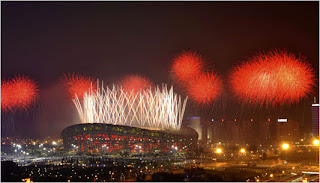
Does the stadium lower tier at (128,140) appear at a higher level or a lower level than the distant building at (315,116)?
lower

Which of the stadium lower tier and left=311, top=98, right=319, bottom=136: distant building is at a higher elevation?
left=311, top=98, right=319, bottom=136: distant building

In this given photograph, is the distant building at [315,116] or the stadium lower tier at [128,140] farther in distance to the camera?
the distant building at [315,116]

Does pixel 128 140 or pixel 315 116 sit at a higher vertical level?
pixel 315 116

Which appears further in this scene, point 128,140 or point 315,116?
point 315,116

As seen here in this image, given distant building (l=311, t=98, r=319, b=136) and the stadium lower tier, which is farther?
distant building (l=311, t=98, r=319, b=136)

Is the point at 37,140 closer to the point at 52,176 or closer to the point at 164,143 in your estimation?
the point at 164,143

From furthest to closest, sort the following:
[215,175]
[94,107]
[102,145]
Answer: [102,145], [94,107], [215,175]

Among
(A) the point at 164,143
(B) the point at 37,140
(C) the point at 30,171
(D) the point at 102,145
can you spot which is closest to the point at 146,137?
(A) the point at 164,143

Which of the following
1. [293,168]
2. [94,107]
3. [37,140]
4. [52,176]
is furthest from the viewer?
[37,140]
